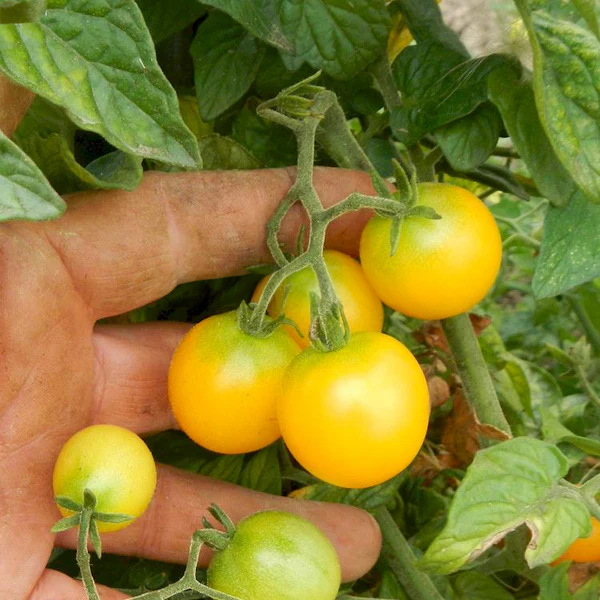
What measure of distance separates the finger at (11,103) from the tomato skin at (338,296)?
1.02ft

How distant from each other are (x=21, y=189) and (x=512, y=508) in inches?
20.2

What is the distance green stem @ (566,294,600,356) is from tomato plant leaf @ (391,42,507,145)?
49 centimetres

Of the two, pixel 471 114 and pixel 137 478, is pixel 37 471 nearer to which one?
pixel 137 478

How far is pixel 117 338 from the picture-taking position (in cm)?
98

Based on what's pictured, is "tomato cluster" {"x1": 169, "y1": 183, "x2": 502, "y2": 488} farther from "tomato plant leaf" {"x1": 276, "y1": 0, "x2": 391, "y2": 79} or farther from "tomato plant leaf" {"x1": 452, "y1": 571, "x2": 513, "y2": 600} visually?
"tomato plant leaf" {"x1": 452, "y1": 571, "x2": 513, "y2": 600}

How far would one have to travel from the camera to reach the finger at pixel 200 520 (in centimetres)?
98

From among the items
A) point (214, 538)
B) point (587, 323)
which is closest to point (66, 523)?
point (214, 538)

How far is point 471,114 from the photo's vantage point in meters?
0.88

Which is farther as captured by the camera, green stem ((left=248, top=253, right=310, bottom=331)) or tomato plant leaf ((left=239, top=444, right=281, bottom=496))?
tomato plant leaf ((left=239, top=444, right=281, bottom=496))

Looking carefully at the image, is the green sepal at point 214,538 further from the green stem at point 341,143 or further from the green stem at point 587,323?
the green stem at point 587,323

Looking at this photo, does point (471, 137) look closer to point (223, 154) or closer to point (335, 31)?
point (335, 31)

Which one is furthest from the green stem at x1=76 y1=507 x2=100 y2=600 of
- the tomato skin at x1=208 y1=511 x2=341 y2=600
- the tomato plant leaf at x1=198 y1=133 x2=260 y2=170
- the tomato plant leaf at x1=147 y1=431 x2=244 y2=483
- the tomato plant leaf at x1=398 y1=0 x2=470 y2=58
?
the tomato plant leaf at x1=398 y1=0 x2=470 y2=58

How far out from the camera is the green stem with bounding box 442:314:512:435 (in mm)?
933

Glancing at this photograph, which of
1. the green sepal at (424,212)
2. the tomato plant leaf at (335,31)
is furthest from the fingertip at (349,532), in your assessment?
the tomato plant leaf at (335,31)
